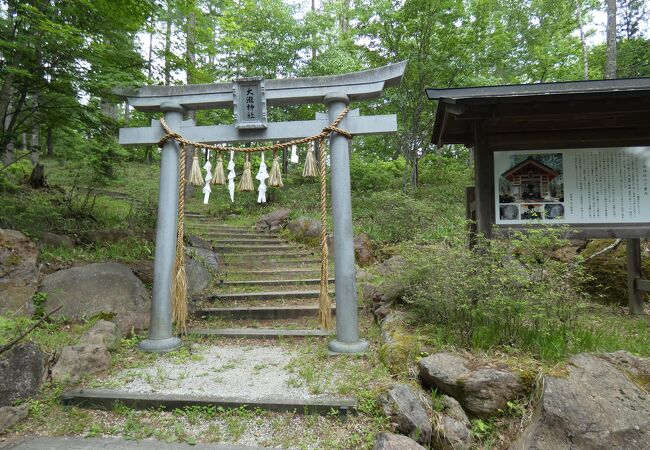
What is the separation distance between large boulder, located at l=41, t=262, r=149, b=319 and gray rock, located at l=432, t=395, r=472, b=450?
14.5 feet

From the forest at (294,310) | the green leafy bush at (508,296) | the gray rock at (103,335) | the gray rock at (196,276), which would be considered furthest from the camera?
the gray rock at (196,276)

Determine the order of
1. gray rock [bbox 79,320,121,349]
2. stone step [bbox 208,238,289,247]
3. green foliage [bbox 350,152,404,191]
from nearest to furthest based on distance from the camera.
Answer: gray rock [bbox 79,320,121,349], stone step [bbox 208,238,289,247], green foliage [bbox 350,152,404,191]

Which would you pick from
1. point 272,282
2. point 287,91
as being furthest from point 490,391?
point 272,282

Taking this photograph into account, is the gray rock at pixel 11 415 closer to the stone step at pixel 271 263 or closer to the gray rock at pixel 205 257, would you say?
the gray rock at pixel 205 257

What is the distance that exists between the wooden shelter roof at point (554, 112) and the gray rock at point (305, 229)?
5.40 m

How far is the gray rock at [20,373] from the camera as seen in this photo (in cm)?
308

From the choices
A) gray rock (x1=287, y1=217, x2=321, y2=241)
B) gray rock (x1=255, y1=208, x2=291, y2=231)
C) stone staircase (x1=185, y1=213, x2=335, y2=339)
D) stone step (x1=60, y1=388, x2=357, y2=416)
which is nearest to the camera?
stone step (x1=60, y1=388, x2=357, y2=416)

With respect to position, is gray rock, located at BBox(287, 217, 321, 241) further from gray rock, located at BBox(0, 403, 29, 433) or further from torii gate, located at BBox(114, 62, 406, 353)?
gray rock, located at BBox(0, 403, 29, 433)

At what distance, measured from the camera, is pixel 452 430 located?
8.94 feet

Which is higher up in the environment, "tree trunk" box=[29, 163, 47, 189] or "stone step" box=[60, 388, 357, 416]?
"tree trunk" box=[29, 163, 47, 189]

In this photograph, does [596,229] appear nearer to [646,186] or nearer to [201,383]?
[646,186]

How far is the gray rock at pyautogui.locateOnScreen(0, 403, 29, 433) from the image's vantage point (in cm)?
291

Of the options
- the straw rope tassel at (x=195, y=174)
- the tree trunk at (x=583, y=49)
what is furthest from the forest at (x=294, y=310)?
the tree trunk at (x=583, y=49)

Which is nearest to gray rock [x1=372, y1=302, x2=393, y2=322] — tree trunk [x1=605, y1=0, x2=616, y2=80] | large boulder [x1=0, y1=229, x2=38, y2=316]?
large boulder [x1=0, y1=229, x2=38, y2=316]
